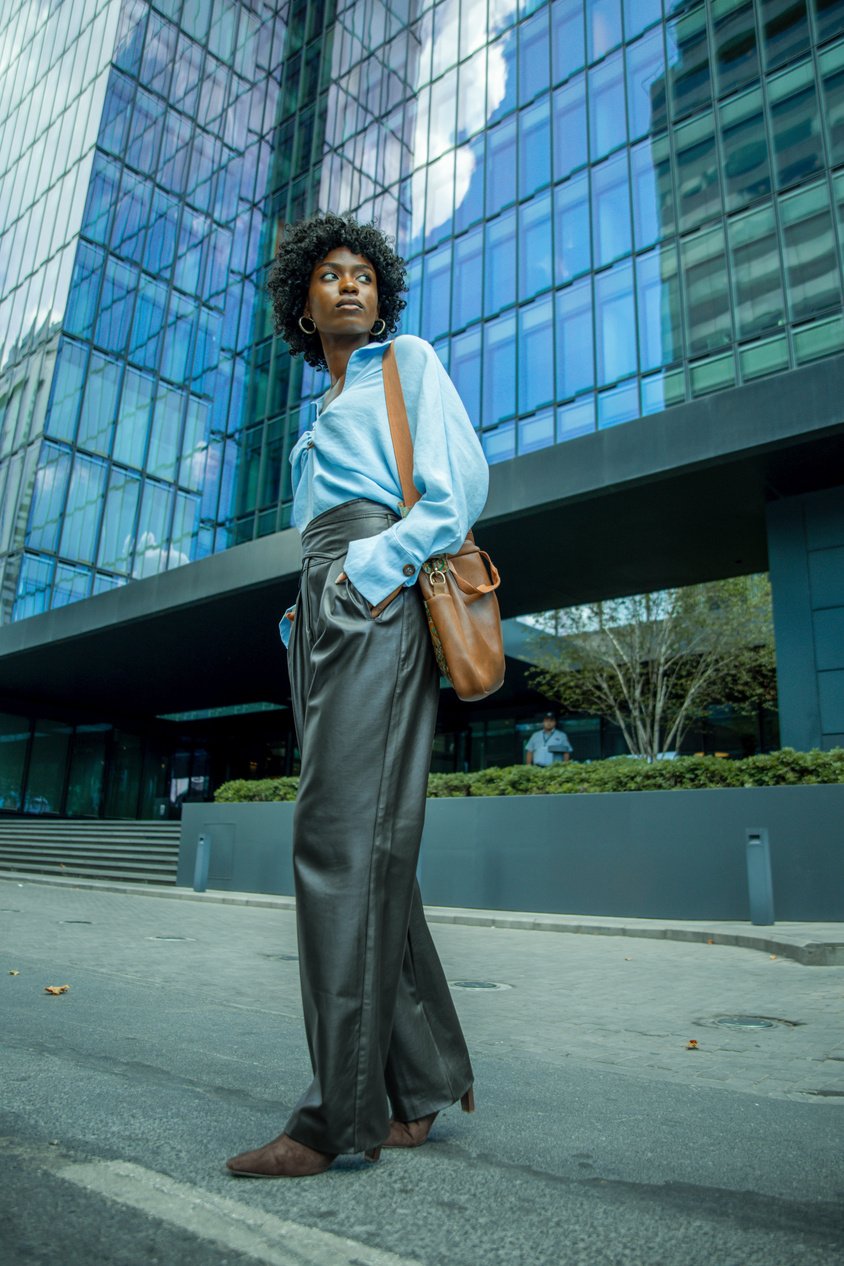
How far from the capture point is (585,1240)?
4.67ft

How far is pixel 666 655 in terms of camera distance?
21.3 metres

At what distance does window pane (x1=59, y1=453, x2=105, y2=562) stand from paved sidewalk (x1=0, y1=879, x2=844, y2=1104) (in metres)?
24.7

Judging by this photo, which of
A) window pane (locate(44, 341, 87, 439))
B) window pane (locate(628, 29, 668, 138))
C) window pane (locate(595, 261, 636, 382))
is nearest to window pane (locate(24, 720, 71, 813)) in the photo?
window pane (locate(44, 341, 87, 439))

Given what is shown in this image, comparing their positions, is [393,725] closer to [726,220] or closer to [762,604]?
[762,604]

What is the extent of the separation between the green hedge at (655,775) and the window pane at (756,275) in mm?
14001

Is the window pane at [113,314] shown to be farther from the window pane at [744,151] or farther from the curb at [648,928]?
the curb at [648,928]

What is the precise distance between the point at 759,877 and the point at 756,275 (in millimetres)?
17195

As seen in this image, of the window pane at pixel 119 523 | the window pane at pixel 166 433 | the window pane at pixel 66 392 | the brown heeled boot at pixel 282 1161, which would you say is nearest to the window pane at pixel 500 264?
the window pane at pixel 166 433

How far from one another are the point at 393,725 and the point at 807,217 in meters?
22.7

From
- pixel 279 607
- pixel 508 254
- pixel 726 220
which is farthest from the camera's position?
pixel 508 254

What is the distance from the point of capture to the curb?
22.3 feet

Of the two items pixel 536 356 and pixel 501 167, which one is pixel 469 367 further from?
pixel 501 167

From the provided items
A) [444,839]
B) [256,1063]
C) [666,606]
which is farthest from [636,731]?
[256,1063]

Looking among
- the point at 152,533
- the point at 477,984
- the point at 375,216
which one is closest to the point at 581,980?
the point at 477,984
